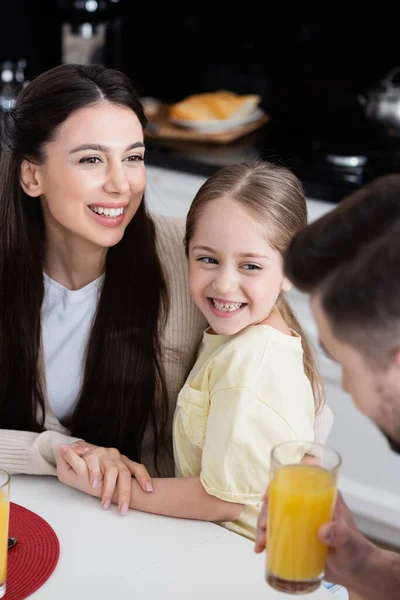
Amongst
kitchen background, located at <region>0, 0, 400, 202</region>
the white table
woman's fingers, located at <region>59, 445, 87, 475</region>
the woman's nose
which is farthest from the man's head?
→ kitchen background, located at <region>0, 0, 400, 202</region>

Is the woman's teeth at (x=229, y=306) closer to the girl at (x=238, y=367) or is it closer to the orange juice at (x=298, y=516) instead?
the girl at (x=238, y=367)

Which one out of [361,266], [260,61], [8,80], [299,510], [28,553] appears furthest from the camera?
[260,61]

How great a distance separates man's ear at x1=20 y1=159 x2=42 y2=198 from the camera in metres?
1.84

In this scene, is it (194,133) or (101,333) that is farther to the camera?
(194,133)

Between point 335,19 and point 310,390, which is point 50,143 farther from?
point 335,19

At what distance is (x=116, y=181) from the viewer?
68.6 inches

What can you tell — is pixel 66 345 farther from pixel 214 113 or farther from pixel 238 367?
pixel 214 113

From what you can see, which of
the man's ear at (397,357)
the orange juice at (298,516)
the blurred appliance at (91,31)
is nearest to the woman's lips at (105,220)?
the orange juice at (298,516)

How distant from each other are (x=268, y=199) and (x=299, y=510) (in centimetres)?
61

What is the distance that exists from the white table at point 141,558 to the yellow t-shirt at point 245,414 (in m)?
0.09

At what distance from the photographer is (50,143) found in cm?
179

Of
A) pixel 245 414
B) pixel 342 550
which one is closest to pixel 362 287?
pixel 342 550

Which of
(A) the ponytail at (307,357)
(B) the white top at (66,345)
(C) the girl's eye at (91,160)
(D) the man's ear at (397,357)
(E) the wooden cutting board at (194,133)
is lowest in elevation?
(E) the wooden cutting board at (194,133)

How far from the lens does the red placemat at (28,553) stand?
1.30 meters
